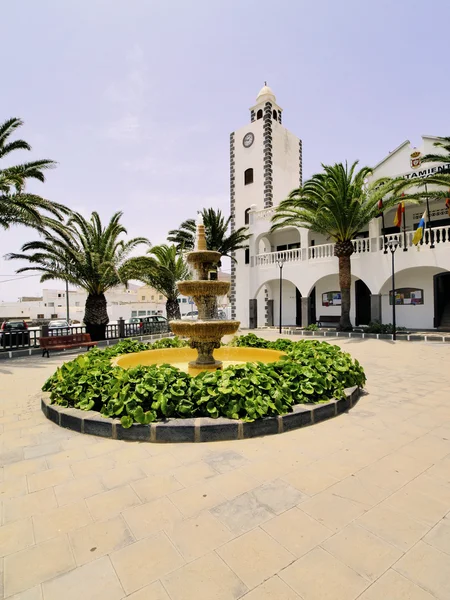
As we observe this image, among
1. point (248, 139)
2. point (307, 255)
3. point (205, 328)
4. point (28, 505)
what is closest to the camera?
point (28, 505)

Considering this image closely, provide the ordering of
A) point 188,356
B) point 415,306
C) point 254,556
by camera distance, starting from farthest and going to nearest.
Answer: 1. point 415,306
2. point 188,356
3. point 254,556

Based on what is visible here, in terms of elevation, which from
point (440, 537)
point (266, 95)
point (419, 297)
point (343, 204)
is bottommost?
point (440, 537)

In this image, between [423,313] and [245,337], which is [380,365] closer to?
[245,337]

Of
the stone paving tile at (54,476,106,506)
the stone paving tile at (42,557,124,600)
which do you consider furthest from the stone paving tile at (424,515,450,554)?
the stone paving tile at (54,476,106,506)

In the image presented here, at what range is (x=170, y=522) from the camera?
104 inches

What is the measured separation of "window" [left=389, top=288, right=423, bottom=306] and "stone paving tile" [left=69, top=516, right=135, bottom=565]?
20.9 metres

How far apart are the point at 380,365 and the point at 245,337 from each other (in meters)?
3.79

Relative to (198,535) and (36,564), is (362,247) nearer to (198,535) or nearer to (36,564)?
(198,535)

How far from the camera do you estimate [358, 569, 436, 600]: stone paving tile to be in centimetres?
196

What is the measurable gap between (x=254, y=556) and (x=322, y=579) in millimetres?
442

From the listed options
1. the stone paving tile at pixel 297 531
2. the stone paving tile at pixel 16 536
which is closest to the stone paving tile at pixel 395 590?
the stone paving tile at pixel 297 531

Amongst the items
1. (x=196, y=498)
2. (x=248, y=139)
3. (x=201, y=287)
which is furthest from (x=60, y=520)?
(x=248, y=139)

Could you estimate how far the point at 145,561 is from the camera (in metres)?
2.24

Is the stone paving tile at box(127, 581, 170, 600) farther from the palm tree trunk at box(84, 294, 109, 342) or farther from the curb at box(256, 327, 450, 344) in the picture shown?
the curb at box(256, 327, 450, 344)
